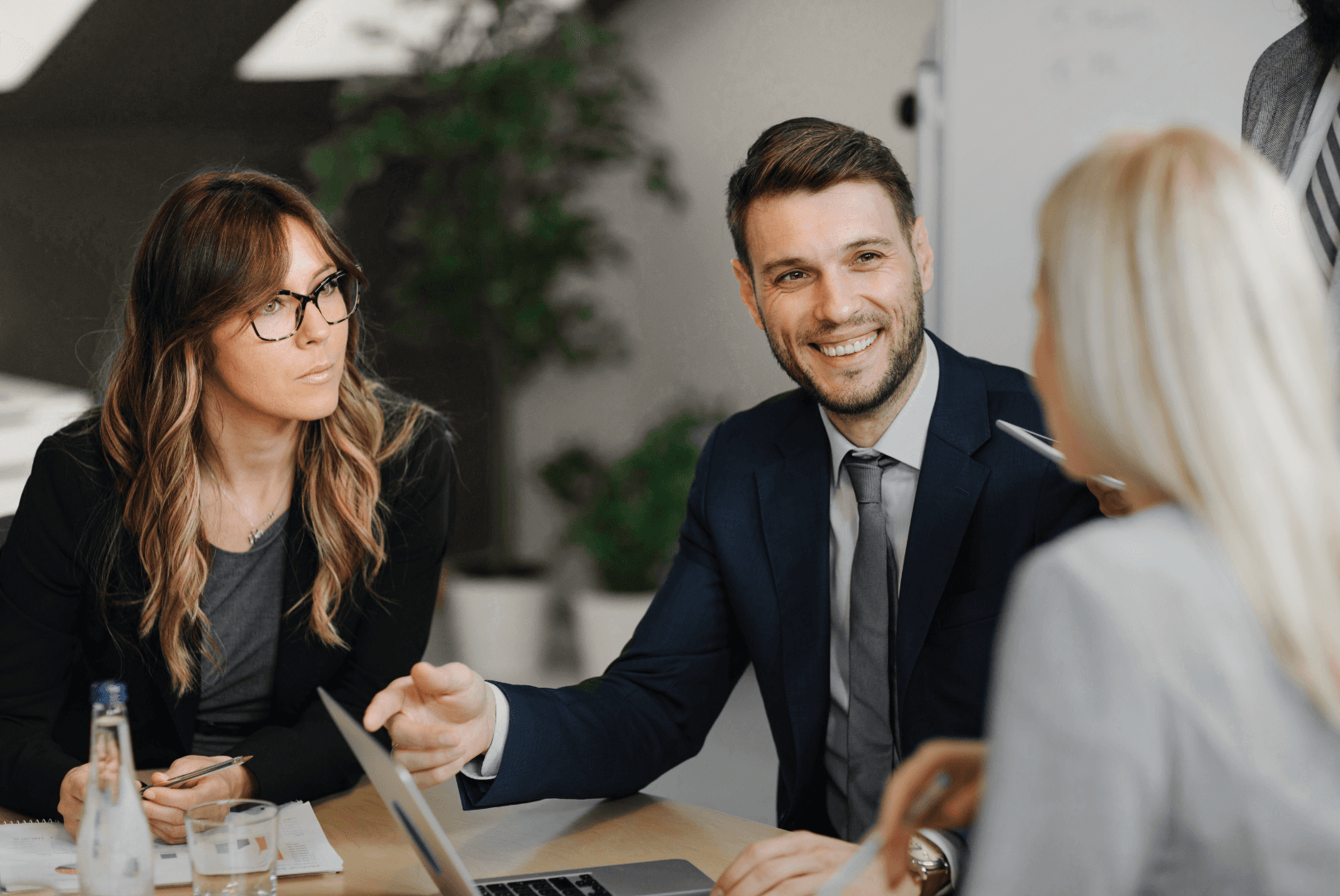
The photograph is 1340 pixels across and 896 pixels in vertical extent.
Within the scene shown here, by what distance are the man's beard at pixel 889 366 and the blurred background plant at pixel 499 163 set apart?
198 centimetres

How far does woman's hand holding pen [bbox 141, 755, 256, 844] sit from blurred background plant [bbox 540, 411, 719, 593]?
1.99 meters

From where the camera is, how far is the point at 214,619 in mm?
1694

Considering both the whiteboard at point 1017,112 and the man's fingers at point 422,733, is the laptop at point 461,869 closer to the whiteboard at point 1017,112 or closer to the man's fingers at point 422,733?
the man's fingers at point 422,733

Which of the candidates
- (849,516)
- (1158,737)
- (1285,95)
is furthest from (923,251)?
(1158,737)

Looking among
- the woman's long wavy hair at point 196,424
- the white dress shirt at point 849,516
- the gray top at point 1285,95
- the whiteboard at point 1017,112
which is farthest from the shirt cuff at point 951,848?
the whiteboard at point 1017,112

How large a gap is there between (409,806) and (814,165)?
1.01 meters

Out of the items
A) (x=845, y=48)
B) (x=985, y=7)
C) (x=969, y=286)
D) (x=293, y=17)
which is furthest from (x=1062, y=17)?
(x=293, y=17)

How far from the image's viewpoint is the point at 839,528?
1.60 metres

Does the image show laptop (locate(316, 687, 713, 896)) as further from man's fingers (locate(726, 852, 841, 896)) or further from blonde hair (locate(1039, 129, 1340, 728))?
blonde hair (locate(1039, 129, 1340, 728))

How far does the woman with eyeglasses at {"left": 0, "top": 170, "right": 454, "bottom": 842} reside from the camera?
63.9 inches

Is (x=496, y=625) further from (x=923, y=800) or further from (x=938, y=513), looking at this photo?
(x=923, y=800)

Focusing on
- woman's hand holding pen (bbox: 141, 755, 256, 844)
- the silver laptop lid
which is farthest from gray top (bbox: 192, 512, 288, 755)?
the silver laptop lid

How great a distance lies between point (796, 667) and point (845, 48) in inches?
94.4

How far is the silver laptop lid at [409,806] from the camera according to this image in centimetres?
87
